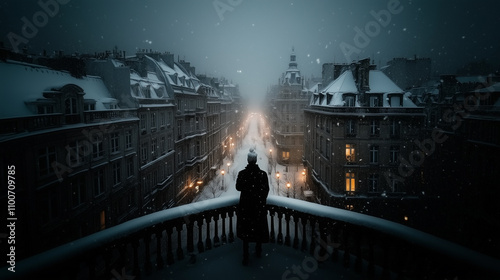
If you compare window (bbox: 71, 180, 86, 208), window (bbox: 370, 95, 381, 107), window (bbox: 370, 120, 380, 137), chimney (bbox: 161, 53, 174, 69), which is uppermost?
chimney (bbox: 161, 53, 174, 69)

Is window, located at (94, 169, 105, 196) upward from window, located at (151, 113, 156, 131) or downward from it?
downward

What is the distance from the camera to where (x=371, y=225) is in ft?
19.4

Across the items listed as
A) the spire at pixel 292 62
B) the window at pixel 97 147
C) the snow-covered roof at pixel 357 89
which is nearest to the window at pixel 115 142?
the window at pixel 97 147

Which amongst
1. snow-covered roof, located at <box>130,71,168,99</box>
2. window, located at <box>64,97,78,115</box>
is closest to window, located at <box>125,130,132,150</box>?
snow-covered roof, located at <box>130,71,168,99</box>

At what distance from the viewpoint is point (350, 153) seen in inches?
1102

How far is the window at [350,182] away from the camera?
28062 mm

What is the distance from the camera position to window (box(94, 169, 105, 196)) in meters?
19.6

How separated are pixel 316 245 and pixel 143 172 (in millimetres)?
22596

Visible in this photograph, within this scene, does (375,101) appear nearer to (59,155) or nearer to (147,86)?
(147,86)

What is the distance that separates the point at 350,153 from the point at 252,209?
23.7 meters

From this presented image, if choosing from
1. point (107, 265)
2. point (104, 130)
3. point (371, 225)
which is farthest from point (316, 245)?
point (104, 130)

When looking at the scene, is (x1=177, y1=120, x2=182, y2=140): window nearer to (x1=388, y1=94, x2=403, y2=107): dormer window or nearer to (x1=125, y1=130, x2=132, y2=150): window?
(x1=125, y1=130, x2=132, y2=150): window

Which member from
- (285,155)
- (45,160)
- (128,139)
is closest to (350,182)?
(128,139)

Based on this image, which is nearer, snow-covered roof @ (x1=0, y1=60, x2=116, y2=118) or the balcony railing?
the balcony railing
